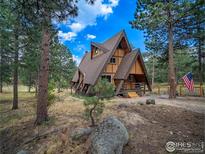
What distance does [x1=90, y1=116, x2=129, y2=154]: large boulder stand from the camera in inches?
159

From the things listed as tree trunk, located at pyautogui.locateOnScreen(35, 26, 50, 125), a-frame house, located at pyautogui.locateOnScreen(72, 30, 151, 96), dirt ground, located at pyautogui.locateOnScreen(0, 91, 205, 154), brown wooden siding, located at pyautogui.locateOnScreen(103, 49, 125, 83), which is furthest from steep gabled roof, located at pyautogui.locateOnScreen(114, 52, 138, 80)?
tree trunk, located at pyautogui.locateOnScreen(35, 26, 50, 125)

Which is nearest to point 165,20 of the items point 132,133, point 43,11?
point 132,133

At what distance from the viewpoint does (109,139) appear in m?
4.25

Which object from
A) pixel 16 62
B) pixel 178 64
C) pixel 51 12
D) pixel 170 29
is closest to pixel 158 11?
pixel 170 29

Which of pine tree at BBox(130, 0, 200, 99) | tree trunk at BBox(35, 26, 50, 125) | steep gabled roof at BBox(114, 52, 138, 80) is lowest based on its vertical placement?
tree trunk at BBox(35, 26, 50, 125)

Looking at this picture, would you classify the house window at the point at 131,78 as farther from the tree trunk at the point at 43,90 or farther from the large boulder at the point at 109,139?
the large boulder at the point at 109,139

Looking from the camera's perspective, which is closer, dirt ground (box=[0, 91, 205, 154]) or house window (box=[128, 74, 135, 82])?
dirt ground (box=[0, 91, 205, 154])

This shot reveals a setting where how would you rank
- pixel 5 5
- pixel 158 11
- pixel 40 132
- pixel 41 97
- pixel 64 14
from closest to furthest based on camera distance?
pixel 5 5, pixel 64 14, pixel 40 132, pixel 41 97, pixel 158 11

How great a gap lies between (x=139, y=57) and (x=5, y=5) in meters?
14.5

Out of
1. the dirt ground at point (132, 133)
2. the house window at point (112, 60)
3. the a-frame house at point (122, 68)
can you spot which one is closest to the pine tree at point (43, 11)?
the dirt ground at point (132, 133)

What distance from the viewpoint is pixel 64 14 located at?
4211 millimetres

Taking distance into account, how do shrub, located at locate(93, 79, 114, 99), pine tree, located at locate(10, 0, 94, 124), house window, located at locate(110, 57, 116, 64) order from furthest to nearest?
house window, located at locate(110, 57, 116, 64)
shrub, located at locate(93, 79, 114, 99)
pine tree, located at locate(10, 0, 94, 124)

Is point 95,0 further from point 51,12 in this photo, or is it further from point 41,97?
point 41,97

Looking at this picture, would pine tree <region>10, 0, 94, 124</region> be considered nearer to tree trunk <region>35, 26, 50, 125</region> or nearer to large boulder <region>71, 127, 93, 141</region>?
tree trunk <region>35, 26, 50, 125</region>
